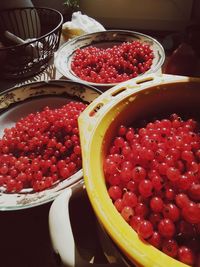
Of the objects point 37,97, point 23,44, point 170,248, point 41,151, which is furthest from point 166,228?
point 23,44

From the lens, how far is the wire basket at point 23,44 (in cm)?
100

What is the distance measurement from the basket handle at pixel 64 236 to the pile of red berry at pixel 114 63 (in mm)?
523

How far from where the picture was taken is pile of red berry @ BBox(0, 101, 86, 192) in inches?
25.9

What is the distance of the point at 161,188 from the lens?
414mm

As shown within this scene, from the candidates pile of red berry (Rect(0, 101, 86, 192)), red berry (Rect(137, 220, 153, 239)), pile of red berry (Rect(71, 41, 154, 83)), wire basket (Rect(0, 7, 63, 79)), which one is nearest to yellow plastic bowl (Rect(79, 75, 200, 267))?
red berry (Rect(137, 220, 153, 239))

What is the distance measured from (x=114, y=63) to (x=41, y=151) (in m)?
0.45

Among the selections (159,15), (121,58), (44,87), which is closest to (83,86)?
(44,87)

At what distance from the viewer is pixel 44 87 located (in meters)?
0.88

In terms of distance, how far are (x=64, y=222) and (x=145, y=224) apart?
158 millimetres

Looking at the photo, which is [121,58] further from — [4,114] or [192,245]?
[192,245]

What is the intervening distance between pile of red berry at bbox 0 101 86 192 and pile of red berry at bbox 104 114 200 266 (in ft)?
0.65

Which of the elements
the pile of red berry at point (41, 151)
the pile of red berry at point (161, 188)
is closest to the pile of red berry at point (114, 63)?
the pile of red berry at point (41, 151)

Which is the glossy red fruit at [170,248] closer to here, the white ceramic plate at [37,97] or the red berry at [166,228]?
the red berry at [166,228]

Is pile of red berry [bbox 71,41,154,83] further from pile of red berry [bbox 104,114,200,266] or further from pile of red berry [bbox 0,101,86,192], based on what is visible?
pile of red berry [bbox 104,114,200,266]
